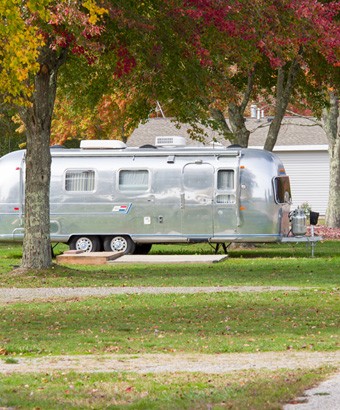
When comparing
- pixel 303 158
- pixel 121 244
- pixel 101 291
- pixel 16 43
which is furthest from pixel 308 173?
pixel 16 43

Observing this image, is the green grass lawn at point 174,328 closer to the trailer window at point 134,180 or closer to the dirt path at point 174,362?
the dirt path at point 174,362

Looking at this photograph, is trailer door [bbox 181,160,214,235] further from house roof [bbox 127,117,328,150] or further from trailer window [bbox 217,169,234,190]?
house roof [bbox 127,117,328,150]

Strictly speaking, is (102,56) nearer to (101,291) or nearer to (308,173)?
(101,291)

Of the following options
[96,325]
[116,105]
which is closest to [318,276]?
[96,325]

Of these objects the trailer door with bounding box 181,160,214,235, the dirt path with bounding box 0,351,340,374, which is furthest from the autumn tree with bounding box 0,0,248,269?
the dirt path with bounding box 0,351,340,374

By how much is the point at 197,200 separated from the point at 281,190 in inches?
82.9

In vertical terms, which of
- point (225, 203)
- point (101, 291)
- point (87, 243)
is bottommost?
point (101, 291)

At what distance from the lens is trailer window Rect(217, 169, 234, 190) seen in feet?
98.2

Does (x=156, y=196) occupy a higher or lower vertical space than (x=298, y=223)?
higher

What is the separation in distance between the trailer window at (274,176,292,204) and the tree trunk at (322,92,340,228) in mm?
12988

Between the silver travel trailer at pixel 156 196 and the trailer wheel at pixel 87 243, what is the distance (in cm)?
2

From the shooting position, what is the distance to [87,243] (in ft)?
99.9

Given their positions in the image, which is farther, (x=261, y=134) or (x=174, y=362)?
(x=261, y=134)

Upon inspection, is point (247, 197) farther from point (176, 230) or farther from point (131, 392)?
point (131, 392)
